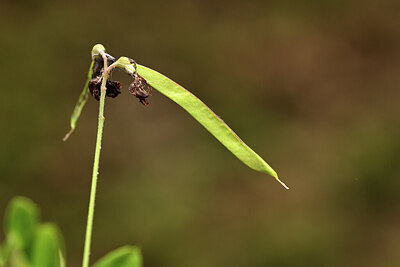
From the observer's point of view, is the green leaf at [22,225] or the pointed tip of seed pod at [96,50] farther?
the green leaf at [22,225]

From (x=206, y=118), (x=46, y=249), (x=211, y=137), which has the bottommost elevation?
(x=46, y=249)

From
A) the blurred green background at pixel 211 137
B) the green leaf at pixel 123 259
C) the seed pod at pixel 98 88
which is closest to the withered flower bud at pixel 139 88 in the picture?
the seed pod at pixel 98 88

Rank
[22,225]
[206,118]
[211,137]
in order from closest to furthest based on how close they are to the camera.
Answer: [206,118], [22,225], [211,137]

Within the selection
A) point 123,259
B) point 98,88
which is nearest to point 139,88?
point 98,88

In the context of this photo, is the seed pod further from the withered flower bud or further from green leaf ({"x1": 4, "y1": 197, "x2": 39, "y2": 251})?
green leaf ({"x1": 4, "y1": 197, "x2": 39, "y2": 251})

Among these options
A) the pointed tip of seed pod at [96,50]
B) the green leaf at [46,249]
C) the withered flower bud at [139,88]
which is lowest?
the green leaf at [46,249]

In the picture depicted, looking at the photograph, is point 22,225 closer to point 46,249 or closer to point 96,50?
point 46,249

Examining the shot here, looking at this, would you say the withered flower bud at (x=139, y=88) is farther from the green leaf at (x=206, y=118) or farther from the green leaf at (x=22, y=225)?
the green leaf at (x=22, y=225)

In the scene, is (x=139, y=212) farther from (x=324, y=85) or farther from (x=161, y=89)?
(x=161, y=89)

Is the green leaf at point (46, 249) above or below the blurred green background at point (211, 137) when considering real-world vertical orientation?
below
